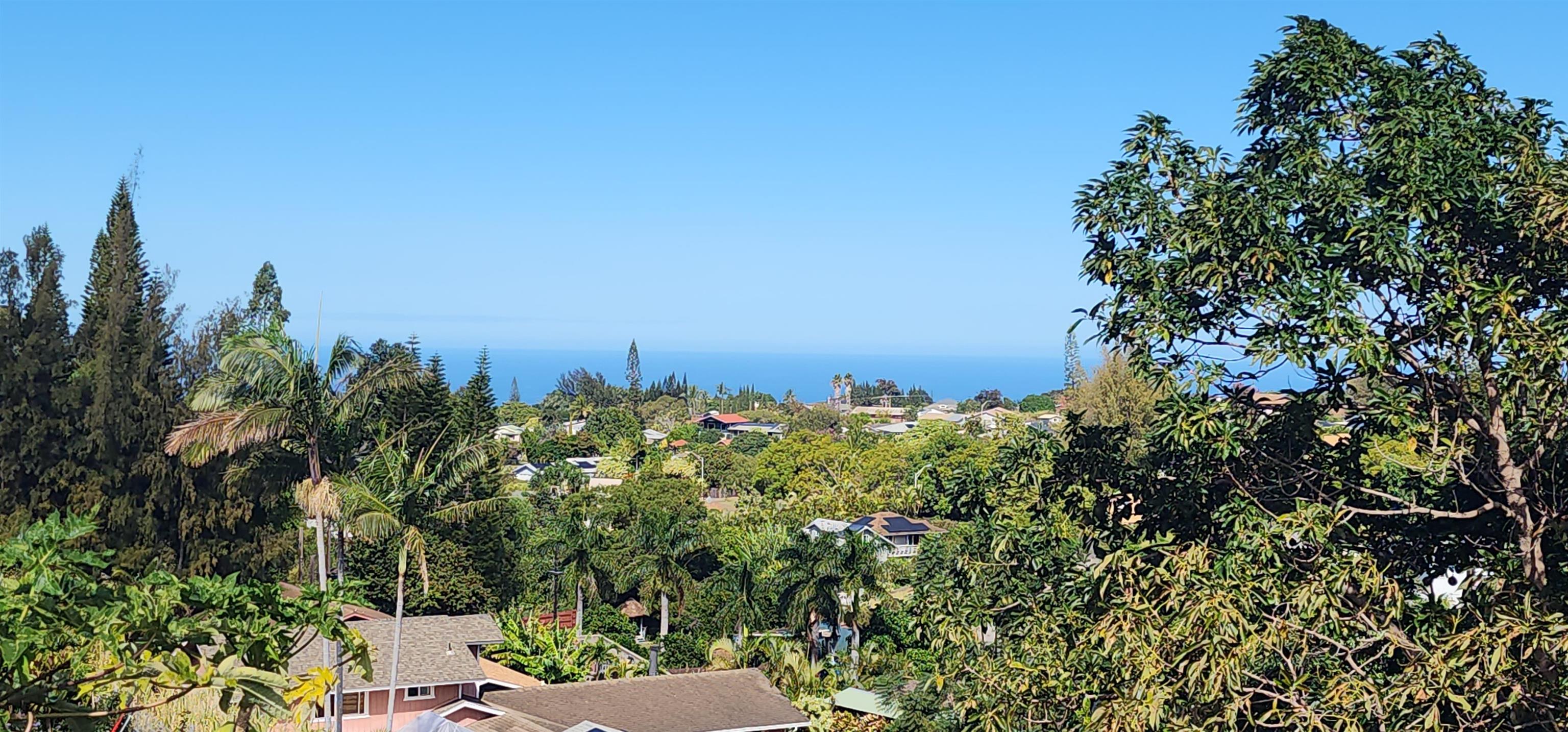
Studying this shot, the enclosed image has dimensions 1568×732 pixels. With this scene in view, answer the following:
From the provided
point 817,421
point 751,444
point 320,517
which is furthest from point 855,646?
point 817,421

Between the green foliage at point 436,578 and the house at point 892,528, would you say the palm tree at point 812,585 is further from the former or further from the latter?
the house at point 892,528

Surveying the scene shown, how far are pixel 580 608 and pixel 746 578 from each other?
485 cm

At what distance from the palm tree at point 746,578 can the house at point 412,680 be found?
663cm

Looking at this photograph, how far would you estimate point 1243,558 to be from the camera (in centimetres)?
732

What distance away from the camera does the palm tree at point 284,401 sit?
18.9 meters

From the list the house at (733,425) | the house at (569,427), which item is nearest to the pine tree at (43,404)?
the house at (569,427)

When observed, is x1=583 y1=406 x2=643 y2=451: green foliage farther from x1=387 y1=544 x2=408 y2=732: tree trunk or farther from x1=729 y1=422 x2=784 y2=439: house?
x1=387 y1=544 x2=408 y2=732: tree trunk

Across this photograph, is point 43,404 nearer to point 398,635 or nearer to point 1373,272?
point 398,635

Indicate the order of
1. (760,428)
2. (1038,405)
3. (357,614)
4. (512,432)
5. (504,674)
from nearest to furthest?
(504,674) → (357,614) → (760,428) → (512,432) → (1038,405)

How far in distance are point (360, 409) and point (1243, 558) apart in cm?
1538

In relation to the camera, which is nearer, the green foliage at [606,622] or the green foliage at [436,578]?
the green foliage at [436,578]

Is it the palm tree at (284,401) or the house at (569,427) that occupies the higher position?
the palm tree at (284,401)

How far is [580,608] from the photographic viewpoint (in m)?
33.6

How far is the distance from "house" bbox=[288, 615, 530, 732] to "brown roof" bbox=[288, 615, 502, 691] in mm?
17
